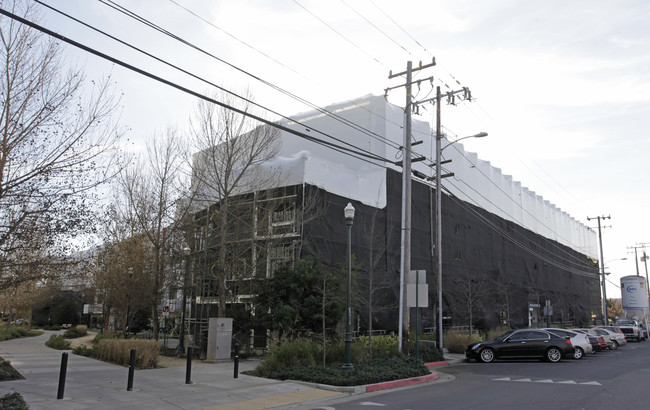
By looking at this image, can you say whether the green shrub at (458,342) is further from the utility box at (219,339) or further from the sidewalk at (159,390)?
the utility box at (219,339)

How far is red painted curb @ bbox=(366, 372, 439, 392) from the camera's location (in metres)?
12.4

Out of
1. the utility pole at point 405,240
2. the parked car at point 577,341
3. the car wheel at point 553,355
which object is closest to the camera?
the utility pole at point 405,240

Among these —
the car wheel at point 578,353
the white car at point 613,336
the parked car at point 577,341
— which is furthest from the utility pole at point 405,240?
the white car at point 613,336

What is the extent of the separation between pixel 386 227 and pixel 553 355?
11440 millimetres

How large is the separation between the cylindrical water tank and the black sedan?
35845mm

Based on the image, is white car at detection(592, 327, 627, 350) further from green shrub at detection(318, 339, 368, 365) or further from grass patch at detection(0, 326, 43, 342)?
grass patch at detection(0, 326, 43, 342)

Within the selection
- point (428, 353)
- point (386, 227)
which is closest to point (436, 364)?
point (428, 353)

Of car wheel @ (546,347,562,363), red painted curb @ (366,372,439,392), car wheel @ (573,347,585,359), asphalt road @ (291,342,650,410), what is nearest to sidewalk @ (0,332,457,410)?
red painted curb @ (366,372,439,392)

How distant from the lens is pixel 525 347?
65.4 ft

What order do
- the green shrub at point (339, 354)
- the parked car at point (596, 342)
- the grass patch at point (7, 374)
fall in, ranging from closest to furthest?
the grass patch at point (7, 374) → the green shrub at point (339, 354) → the parked car at point (596, 342)

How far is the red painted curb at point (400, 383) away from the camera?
12438 mm

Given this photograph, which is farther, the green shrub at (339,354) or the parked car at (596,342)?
the parked car at (596,342)

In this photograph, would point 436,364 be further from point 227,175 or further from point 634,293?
point 634,293

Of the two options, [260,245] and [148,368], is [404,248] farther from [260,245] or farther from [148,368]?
[148,368]
